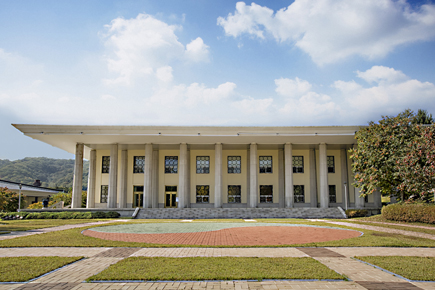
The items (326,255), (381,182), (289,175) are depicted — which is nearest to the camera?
(326,255)

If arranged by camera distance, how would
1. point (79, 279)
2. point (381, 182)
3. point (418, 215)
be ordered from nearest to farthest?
point (79, 279)
point (418, 215)
point (381, 182)

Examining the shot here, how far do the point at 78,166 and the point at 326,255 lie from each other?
3106cm

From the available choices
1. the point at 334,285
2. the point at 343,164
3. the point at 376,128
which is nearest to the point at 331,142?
the point at 343,164

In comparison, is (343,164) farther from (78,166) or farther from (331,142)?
(78,166)

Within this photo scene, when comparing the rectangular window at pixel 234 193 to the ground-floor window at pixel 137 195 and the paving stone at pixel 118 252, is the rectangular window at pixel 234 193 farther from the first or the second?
the paving stone at pixel 118 252

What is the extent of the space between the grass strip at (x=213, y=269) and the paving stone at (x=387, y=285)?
485 millimetres

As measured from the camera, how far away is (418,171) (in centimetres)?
2166

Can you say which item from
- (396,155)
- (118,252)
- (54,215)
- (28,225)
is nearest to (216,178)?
(54,215)

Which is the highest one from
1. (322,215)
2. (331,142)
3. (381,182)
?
(331,142)

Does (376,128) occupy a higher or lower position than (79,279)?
higher

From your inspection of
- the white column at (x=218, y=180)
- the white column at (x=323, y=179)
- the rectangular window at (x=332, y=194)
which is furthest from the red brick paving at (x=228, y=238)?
the rectangular window at (x=332, y=194)

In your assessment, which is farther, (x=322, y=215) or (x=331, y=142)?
(x=331, y=142)

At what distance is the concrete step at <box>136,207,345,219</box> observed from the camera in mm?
29638

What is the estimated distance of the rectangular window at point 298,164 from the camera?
126 ft
